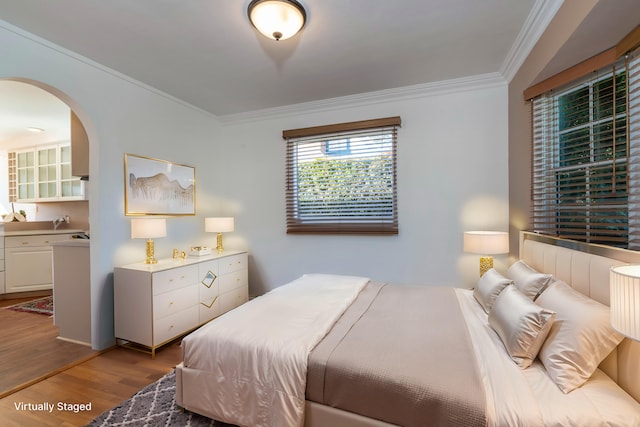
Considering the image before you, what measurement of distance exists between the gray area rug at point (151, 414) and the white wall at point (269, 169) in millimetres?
1090

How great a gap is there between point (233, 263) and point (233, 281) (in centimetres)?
23

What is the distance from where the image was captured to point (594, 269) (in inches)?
58.3

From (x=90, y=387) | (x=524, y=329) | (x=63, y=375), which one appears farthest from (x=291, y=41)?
(x=63, y=375)

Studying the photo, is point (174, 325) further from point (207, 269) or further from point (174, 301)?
point (207, 269)

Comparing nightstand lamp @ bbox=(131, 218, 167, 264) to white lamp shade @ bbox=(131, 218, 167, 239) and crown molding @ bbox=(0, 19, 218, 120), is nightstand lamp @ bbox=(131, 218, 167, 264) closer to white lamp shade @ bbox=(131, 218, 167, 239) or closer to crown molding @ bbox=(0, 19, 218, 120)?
white lamp shade @ bbox=(131, 218, 167, 239)

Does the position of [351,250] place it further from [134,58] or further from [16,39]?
[16,39]

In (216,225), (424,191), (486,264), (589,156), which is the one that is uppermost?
(589,156)

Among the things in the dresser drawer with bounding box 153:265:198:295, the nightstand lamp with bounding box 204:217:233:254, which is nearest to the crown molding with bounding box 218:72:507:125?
the nightstand lamp with bounding box 204:217:233:254

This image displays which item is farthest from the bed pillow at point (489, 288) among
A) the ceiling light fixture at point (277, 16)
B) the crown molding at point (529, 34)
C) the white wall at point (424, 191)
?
the ceiling light fixture at point (277, 16)

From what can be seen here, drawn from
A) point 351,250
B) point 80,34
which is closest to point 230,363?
point 351,250

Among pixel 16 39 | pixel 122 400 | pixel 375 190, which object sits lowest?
pixel 122 400

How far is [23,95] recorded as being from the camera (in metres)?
3.50

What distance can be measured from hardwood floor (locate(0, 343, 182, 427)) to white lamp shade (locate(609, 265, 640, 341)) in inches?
109

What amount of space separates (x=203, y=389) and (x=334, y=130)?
292 centimetres
